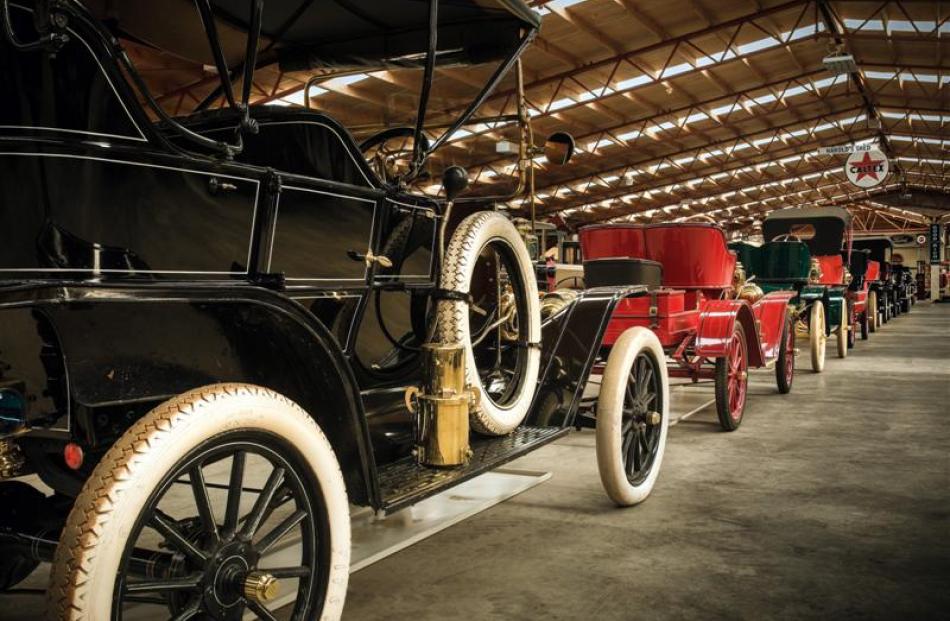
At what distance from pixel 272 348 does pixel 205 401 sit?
16.7 inches

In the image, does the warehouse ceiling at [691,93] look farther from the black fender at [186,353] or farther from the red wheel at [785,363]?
the red wheel at [785,363]

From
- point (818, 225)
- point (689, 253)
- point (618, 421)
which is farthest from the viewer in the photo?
point (818, 225)

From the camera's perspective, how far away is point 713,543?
2.77 metres

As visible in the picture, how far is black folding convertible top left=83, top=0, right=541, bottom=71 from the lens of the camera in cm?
238

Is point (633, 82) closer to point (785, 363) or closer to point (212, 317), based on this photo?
point (785, 363)

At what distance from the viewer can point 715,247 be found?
5.02 meters

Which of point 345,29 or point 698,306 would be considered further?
point 698,306

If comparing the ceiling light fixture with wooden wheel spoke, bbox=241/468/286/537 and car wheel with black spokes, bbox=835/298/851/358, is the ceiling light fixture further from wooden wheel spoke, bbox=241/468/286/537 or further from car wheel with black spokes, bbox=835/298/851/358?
wooden wheel spoke, bbox=241/468/286/537

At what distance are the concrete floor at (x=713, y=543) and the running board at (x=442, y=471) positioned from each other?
1.26ft

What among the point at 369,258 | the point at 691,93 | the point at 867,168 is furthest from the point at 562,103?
the point at 369,258

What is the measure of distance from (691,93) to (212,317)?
16.3m

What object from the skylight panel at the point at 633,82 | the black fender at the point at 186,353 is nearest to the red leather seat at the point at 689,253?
the black fender at the point at 186,353

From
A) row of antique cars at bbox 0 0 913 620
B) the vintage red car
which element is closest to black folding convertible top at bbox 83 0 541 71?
row of antique cars at bbox 0 0 913 620

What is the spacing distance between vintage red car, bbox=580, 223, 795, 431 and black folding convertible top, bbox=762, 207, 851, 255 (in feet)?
14.4
